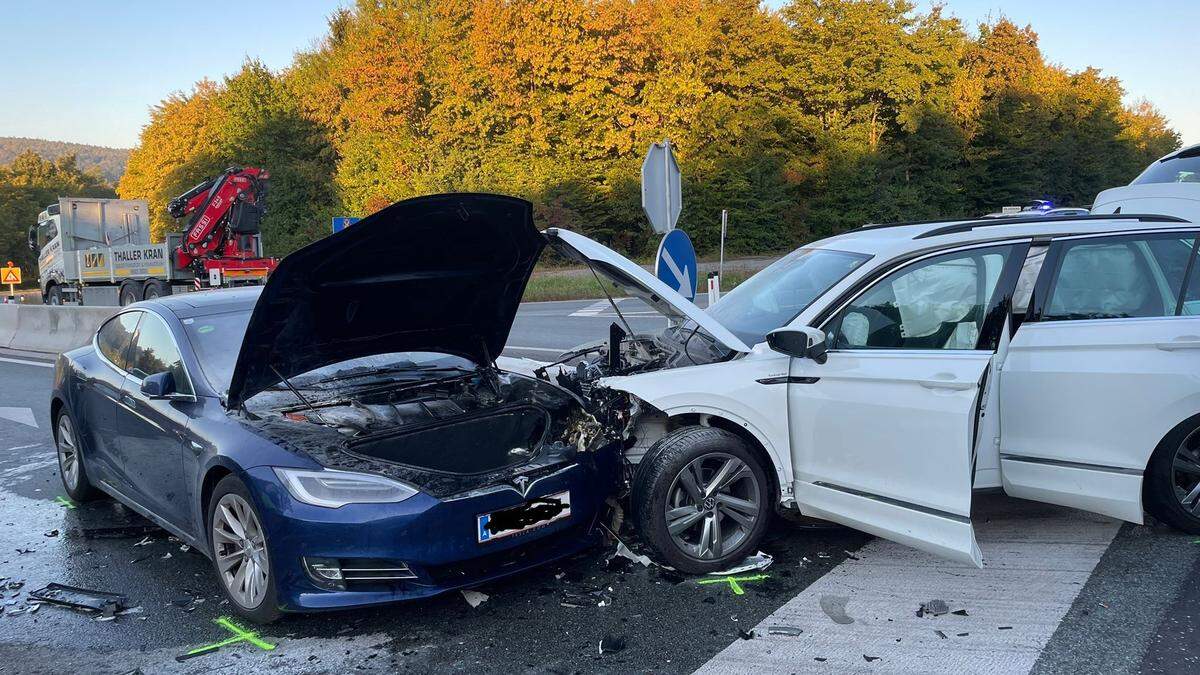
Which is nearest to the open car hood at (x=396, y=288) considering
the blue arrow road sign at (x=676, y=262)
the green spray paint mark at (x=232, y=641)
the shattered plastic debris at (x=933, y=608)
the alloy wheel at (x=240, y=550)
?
the alloy wheel at (x=240, y=550)

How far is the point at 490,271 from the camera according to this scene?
4.63m

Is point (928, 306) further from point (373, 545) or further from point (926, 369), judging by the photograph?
point (373, 545)

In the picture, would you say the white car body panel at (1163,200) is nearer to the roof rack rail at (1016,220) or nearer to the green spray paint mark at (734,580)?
the roof rack rail at (1016,220)

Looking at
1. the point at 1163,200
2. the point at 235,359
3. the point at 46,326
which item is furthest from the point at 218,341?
the point at 46,326

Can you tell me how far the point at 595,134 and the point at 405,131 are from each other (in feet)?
28.3

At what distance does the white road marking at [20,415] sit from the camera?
26.8ft

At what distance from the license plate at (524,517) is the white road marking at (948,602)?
941 millimetres

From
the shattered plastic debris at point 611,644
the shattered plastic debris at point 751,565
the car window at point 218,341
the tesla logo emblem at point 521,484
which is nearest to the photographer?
the shattered plastic debris at point 611,644

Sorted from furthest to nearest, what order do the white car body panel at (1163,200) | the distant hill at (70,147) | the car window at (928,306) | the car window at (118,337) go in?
the distant hill at (70,147) < the white car body panel at (1163,200) < the car window at (118,337) < the car window at (928,306)

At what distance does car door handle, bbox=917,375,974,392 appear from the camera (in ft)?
11.3

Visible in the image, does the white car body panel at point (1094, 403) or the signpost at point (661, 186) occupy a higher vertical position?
the signpost at point (661, 186)

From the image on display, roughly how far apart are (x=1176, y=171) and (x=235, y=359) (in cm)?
877

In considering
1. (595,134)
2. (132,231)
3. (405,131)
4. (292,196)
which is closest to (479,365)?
(132,231)

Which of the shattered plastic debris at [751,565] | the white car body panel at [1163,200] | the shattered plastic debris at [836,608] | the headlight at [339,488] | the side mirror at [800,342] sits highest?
the white car body panel at [1163,200]
